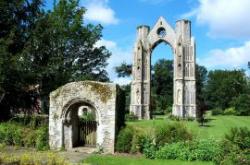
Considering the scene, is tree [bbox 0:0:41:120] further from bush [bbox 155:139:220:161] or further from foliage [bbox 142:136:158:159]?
bush [bbox 155:139:220:161]

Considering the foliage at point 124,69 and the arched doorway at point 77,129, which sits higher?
the foliage at point 124,69

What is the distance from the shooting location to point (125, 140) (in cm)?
2194

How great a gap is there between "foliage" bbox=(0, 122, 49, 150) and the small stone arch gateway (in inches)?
18.9

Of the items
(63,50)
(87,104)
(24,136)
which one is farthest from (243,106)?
(24,136)

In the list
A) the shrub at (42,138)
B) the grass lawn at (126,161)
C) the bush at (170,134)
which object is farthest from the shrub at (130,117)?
the grass lawn at (126,161)

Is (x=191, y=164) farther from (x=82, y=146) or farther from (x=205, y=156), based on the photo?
(x=82, y=146)

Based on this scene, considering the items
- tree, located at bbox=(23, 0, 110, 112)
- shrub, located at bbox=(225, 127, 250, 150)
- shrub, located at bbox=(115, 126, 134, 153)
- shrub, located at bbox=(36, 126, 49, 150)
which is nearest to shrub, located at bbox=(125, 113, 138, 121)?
tree, located at bbox=(23, 0, 110, 112)

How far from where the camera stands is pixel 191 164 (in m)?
18.0

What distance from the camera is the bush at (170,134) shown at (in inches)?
830

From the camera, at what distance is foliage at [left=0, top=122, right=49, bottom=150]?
23.3 m

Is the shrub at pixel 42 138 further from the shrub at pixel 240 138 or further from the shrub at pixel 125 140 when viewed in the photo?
the shrub at pixel 240 138

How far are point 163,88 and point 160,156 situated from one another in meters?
83.4

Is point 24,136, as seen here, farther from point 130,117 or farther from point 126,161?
point 130,117

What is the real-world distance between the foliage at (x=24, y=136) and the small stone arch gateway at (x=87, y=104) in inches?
18.9
